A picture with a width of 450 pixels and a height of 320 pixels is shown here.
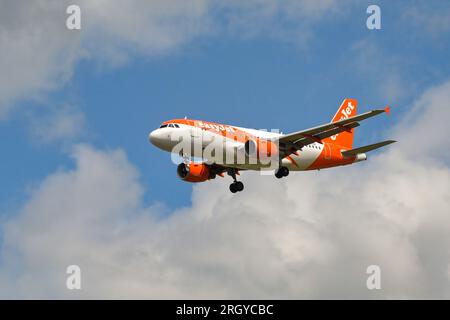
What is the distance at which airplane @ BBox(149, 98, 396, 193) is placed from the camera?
70062mm

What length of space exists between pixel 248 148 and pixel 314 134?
569 centimetres

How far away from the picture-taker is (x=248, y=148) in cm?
7100

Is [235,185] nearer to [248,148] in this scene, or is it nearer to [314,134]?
[248,148]

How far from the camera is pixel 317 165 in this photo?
257 ft

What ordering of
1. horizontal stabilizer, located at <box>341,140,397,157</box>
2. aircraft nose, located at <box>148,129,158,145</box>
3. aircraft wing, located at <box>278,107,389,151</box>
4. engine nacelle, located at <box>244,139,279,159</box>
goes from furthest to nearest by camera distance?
horizontal stabilizer, located at <box>341,140,397,157</box> < engine nacelle, located at <box>244,139,279,159</box> < aircraft nose, located at <box>148,129,158,145</box> < aircraft wing, located at <box>278,107,389,151</box>

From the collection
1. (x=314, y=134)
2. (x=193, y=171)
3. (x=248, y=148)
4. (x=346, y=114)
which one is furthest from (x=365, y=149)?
(x=193, y=171)

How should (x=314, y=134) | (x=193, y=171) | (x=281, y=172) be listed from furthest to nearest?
(x=193, y=171)
(x=281, y=172)
(x=314, y=134)

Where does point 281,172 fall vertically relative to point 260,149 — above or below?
below

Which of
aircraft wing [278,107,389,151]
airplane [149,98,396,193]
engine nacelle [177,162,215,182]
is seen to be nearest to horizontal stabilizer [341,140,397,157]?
airplane [149,98,396,193]

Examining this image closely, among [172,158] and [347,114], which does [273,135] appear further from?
[347,114]

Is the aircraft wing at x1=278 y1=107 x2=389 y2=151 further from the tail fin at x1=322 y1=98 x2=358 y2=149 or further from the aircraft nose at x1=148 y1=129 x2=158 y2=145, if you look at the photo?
the aircraft nose at x1=148 y1=129 x2=158 y2=145

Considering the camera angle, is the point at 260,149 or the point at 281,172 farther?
the point at 281,172
